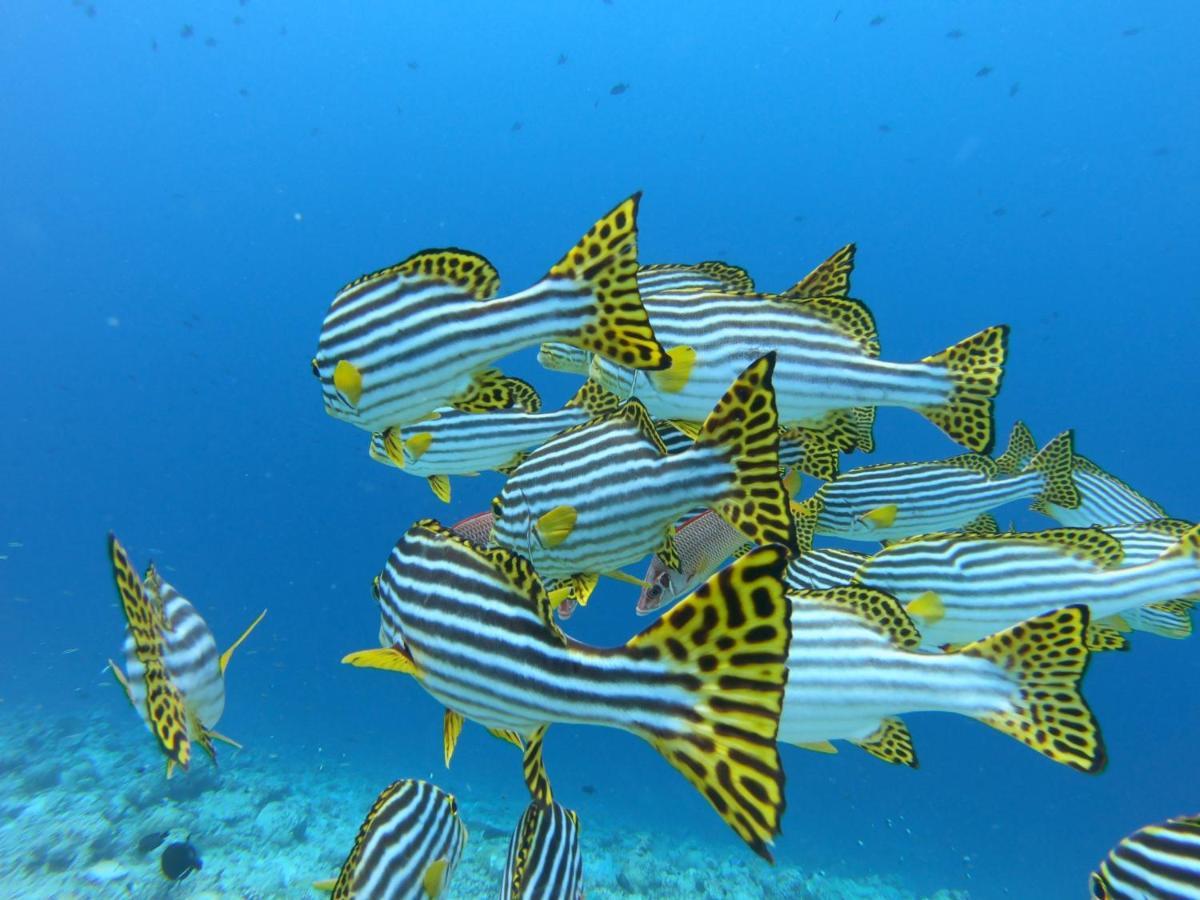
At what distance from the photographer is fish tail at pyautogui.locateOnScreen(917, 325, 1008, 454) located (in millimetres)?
3348

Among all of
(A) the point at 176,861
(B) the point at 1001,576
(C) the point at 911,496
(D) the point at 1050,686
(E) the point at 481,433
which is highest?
(E) the point at 481,433

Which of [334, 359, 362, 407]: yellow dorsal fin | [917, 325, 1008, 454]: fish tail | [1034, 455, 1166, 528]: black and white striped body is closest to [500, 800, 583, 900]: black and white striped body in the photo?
[334, 359, 362, 407]: yellow dorsal fin

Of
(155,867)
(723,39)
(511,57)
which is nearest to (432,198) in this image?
(511,57)

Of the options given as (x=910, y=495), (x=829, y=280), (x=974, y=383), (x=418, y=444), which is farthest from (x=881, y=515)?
(x=418, y=444)

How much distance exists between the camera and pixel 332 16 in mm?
38062

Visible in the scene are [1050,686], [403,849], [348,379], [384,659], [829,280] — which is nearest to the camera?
[384,659]

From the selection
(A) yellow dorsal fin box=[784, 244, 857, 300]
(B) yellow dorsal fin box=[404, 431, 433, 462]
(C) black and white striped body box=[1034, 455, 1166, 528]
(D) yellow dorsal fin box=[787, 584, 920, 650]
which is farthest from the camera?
(C) black and white striped body box=[1034, 455, 1166, 528]

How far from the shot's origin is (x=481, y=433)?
4.40m

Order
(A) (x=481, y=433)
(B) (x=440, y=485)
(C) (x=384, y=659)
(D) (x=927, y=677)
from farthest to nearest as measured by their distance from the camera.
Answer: (B) (x=440, y=485), (A) (x=481, y=433), (D) (x=927, y=677), (C) (x=384, y=659)

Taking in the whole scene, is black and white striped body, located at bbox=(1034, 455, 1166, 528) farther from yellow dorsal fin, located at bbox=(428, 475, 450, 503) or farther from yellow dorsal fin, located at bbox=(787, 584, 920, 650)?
yellow dorsal fin, located at bbox=(428, 475, 450, 503)

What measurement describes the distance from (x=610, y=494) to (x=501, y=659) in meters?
1.05

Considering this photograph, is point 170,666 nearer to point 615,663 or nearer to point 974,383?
point 615,663

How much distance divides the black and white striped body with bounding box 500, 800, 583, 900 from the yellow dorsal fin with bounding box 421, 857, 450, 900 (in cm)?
28

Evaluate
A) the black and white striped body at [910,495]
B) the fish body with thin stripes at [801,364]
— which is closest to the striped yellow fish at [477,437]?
the fish body with thin stripes at [801,364]
